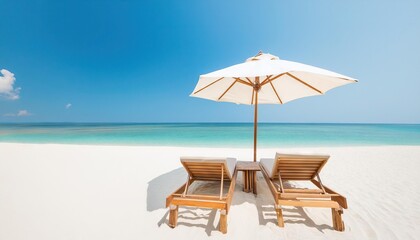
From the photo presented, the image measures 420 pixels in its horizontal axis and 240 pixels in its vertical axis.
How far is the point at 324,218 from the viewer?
2682 millimetres

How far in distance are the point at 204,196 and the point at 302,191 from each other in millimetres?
1550

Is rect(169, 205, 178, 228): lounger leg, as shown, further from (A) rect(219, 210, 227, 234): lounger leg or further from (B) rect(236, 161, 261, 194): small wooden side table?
(B) rect(236, 161, 261, 194): small wooden side table

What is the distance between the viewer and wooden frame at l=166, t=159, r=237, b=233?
2342 millimetres

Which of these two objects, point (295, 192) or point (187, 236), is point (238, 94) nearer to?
point (295, 192)

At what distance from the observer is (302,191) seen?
9.13 feet

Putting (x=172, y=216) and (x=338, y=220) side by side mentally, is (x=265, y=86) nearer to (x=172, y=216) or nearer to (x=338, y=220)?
A: (x=338, y=220)

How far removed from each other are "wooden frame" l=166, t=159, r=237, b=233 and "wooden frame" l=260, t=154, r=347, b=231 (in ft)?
2.36

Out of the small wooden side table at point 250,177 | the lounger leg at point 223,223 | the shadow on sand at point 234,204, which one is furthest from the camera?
the small wooden side table at point 250,177

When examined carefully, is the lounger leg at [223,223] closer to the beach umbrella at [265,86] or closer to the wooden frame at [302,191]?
the wooden frame at [302,191]

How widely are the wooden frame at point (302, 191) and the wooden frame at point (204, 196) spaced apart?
0.72 m

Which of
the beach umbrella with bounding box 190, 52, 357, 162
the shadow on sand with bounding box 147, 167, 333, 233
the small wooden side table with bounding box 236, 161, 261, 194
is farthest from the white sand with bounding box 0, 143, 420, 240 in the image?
the beach umbrella with bounding box 190, 52, 357, 162

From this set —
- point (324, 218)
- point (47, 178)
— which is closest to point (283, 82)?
point (324, 218)

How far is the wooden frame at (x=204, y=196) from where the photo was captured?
234 cm

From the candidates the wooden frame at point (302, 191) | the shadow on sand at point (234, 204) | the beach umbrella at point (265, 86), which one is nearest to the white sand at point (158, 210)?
the shadow on sand at point (234, 204)
